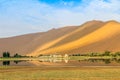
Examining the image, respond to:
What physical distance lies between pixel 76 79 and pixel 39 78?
364 centimetres

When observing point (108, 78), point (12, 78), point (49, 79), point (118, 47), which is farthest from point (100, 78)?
point (118, 47)

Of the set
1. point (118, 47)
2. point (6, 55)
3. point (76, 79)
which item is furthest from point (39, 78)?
point (118, 47)

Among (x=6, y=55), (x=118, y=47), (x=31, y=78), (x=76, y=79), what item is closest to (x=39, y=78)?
(x=31, y=78)

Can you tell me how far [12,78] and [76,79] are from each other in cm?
602

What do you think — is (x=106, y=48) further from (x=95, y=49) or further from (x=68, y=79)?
(x=68, y=79)

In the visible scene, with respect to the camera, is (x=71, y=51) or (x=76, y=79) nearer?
(x=76, y=79)

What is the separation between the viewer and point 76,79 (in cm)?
4034

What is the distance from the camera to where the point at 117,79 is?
39875 millimetres

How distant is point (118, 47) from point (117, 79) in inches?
6064

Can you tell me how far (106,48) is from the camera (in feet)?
644

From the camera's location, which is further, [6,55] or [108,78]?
[6,55]

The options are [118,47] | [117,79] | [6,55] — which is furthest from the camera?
[118,47]

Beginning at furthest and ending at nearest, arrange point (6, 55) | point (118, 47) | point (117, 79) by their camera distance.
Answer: point (118, 47) → point (6, 55) → point (117, 79)

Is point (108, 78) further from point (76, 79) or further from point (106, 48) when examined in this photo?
point (106, 48)
